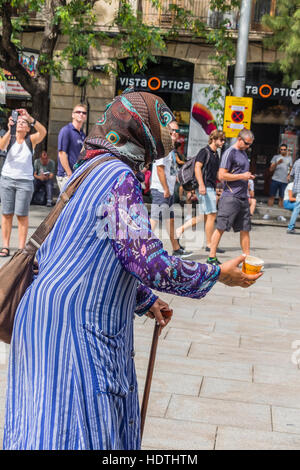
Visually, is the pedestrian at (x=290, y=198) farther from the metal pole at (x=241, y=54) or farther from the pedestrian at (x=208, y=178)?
the pedestrian at (x=208, y=178)

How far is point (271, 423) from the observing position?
4.13 m

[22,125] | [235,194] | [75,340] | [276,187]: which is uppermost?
[75,340]

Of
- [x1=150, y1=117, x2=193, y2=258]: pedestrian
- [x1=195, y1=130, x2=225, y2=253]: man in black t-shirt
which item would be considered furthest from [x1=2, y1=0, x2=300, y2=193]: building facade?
[x1=150, y1=117, x2=193, y2=258]: pedestrian

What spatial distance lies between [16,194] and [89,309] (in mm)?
7102

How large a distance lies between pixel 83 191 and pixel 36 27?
21.4 metres

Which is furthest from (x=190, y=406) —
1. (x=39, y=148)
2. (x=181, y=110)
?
(x=181, y=110)

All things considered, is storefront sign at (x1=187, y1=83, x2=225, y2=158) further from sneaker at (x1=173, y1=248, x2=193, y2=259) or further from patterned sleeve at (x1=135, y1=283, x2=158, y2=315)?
patterned sleeve at (x1=135, y1=283, x2=158, y2=315)

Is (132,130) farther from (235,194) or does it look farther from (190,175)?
(190,175)

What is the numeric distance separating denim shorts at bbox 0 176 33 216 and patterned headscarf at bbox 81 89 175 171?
6.82 meters

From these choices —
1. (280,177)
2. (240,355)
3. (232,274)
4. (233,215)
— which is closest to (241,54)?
(280,177)

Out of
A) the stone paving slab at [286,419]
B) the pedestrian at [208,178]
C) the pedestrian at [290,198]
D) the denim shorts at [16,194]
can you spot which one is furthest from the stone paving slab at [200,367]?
the pedestrian at [290,198]

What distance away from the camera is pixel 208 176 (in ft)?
33.2

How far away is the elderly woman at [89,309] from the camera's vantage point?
199 cm

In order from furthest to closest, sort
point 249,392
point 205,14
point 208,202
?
point 205,14 → point 208,202 → point 249,392
